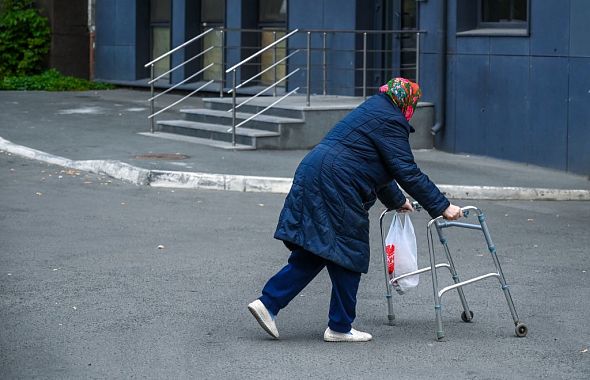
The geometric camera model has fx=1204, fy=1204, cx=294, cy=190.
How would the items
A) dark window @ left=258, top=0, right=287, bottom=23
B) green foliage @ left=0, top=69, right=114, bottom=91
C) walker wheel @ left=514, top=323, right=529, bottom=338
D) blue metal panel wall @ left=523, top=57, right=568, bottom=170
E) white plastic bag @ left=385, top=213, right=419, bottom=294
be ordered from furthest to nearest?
green foliage @ left=0, top=69, right=114, bottom=91
dark window @ left=258, top=0, right=287, bottom=23
blue metal panel wall @ left=523, top=57, right=568, bottom=170
white plastic bag @ left=385, top=213, right=419, bottom=294
walker wheel @ left=514, top=323, right=529, bottom=338

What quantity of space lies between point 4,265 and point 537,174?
8.07 m

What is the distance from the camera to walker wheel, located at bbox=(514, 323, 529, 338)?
7297 mm

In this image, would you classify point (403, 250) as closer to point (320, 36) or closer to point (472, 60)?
point (472, 60)

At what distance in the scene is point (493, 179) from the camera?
47.9ft

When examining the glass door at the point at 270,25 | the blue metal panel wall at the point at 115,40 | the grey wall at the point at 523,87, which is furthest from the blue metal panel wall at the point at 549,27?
the blue metal panel wall at the point at 115,40

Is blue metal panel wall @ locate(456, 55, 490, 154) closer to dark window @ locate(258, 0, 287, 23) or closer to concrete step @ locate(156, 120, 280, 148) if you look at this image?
concrete step @ locate(156, 120, 280, 148)

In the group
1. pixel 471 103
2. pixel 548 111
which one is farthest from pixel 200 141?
pixel 548 111

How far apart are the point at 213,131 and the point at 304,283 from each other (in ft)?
35.1

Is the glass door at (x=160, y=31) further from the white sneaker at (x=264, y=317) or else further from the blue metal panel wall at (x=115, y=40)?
the white sneaker at (x=264, y=317)

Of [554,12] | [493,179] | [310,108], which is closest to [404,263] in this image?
[493,179]

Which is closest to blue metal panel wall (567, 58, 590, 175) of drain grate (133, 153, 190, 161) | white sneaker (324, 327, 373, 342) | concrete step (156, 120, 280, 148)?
concrete step (156, 120, 280, 148)

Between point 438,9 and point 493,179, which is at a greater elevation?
point 438,9

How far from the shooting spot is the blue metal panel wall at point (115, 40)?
26734 millimetres

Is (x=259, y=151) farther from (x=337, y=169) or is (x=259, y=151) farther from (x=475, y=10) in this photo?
(x=337, y=169)
